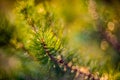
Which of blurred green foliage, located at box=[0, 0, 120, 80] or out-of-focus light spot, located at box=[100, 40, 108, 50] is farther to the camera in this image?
out-of-focus light spot, located at box=[100, 40, 108, 50]

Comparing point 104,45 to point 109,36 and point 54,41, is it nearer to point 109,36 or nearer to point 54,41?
point 109,36

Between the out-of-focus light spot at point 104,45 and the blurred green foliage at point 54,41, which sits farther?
the out-of-focus light spot at point 104,45

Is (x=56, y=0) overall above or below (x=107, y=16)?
above

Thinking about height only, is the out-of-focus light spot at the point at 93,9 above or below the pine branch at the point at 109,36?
above

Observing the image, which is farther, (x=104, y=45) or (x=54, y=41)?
(x=104, y=45)

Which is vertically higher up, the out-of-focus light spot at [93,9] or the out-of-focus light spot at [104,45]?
the out-of-focus light spot at [93,9]

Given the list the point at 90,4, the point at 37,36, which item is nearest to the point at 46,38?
the point at 37,36

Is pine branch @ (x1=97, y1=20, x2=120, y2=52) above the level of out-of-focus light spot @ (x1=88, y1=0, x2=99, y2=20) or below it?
below

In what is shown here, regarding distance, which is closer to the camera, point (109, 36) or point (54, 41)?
point (54, 41)

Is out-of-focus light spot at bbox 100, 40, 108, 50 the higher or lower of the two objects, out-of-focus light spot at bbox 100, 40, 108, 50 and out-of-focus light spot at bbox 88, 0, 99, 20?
the lower

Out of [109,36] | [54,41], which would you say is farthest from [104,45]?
[54,41]

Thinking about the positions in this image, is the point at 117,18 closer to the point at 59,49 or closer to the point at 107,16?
the point at 107,16
